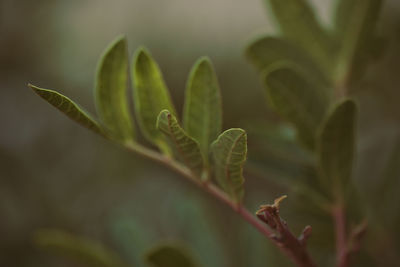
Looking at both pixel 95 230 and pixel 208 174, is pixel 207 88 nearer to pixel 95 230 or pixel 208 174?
pixel 208 174

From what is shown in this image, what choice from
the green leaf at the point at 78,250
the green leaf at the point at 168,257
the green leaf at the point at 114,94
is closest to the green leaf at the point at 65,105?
the green leaf at the point at 114,94

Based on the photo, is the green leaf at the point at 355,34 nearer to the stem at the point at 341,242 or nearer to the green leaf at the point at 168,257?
the stem at the point at 341,242

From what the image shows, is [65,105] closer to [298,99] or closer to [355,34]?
[298,99]

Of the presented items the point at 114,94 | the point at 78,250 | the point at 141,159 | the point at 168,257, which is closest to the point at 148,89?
the point at 114,94

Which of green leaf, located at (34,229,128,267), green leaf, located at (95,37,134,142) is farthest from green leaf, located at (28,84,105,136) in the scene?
green leaf, located at (34,229,128,267)

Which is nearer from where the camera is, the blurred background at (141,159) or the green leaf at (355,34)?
the green leaf at (355,34)

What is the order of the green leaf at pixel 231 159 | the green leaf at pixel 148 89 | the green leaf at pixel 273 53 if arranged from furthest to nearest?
the green leaf at pixel 273 53 < the green leaf at pixel 148 89 < the green leaf at pixel 231 159
